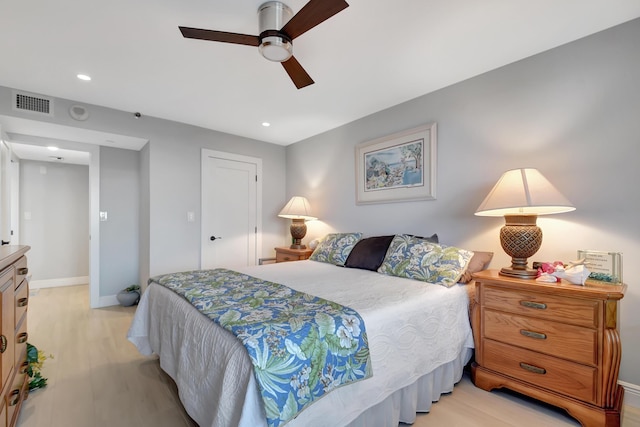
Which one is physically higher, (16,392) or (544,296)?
(544,296)

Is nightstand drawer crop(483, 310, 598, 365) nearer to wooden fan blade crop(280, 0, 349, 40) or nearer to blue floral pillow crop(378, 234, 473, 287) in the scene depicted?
blue floral pillow crop(378, 234, 473, 287)

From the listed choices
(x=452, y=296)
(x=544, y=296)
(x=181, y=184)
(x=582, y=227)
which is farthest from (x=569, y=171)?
(x=181, y=184)

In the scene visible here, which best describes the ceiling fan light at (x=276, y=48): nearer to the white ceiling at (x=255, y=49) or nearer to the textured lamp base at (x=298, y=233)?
the white ceiling at (x=255, y=49)

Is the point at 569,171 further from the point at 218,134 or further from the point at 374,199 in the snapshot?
the point at 218,134

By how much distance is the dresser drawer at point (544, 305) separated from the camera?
1565mm

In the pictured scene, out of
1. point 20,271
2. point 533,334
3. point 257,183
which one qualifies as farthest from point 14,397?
point 257,183

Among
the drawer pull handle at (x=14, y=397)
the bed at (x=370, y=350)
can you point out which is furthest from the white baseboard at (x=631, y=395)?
the drawer pull handle at (x=14, y=397)

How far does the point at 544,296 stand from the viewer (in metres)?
1.70

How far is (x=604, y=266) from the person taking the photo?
1726 mm

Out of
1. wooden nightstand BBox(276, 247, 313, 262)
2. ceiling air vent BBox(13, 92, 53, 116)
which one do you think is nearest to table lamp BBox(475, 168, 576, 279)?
wooden nightstand BBox(276, 247, 313, 262)

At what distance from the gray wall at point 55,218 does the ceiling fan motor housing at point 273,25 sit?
5209 mm

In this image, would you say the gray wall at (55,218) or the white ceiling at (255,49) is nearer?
the white ceiling at (255,49)

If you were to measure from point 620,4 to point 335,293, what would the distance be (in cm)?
236

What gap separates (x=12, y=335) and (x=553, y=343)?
2.93m
